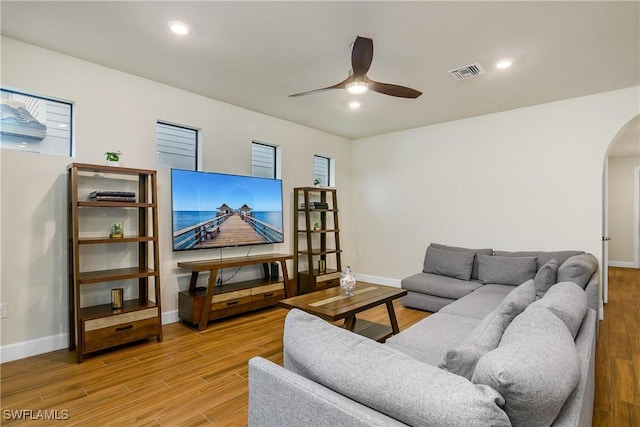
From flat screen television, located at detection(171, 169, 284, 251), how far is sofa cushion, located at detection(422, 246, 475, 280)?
2191 mm

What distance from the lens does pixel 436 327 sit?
2.55 m

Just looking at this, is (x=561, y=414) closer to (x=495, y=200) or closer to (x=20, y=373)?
(x=20, y=373)

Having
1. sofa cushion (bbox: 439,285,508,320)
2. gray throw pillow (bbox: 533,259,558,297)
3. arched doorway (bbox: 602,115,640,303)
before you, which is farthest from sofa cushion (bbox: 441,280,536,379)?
arched doorway (bbox: 602,115,640,303)

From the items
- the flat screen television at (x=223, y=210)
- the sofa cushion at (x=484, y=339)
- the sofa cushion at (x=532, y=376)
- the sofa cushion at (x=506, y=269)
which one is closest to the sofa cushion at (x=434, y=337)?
the sofa cushion at (x=484, y=339)

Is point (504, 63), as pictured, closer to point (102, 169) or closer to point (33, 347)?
point (102, 169)

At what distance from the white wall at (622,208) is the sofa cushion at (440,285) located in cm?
636

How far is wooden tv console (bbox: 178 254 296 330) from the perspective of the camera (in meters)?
3.63

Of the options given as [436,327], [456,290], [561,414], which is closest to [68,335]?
[436,327]

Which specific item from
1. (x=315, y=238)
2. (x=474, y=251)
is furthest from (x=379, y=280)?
(x=474, y=251)

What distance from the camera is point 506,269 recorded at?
4047mm

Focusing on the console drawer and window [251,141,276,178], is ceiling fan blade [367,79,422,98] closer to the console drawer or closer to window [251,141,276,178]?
window [251,141,276,178]

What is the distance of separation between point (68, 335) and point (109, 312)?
1.68 ft

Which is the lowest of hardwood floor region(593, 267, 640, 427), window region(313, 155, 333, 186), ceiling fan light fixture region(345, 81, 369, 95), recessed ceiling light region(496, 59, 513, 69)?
hardwood floor region(593, 267, 640, 427)

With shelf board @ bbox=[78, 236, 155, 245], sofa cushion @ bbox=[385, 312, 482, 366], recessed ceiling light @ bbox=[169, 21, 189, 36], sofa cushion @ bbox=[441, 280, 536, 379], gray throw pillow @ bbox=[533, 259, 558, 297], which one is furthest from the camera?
gray throw pillow @ bbox=[533, 259, 558, 297]
